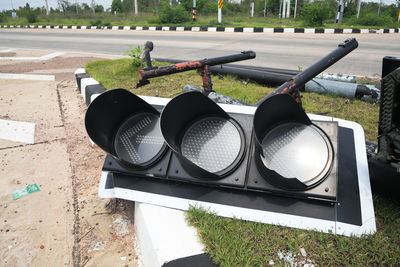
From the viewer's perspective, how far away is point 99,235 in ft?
6.54

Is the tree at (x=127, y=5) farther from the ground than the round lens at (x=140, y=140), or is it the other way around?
the tree at (x=127, y=5)

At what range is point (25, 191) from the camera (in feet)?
8.00

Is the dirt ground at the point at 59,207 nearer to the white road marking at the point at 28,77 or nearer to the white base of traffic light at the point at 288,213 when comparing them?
the white base of traffic light at the point at 288,213

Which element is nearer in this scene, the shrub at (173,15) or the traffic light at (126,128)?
the traffic light at (126,128)

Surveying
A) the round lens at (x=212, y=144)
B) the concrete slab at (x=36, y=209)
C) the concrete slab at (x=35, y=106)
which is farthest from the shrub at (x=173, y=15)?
the round lens at (x=212, y=144)

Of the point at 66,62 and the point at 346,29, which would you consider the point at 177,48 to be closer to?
the point at 66,62

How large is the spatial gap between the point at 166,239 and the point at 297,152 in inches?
33.7

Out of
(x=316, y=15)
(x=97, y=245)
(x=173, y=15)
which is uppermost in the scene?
(x=173, y=15)

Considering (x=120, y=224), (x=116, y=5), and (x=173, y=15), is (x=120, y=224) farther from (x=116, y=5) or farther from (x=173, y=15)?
(x=116, y=5)

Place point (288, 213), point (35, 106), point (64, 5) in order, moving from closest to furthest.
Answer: point (288, 213) < point (35, 106) < point (64, 5)

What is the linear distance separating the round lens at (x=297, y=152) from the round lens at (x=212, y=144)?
0.19 metres

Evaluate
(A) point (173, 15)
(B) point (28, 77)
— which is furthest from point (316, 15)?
(B) point (28, 77)

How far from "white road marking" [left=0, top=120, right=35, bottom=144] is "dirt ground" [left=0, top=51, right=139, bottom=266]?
0.08 m

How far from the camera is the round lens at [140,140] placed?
2.03m
